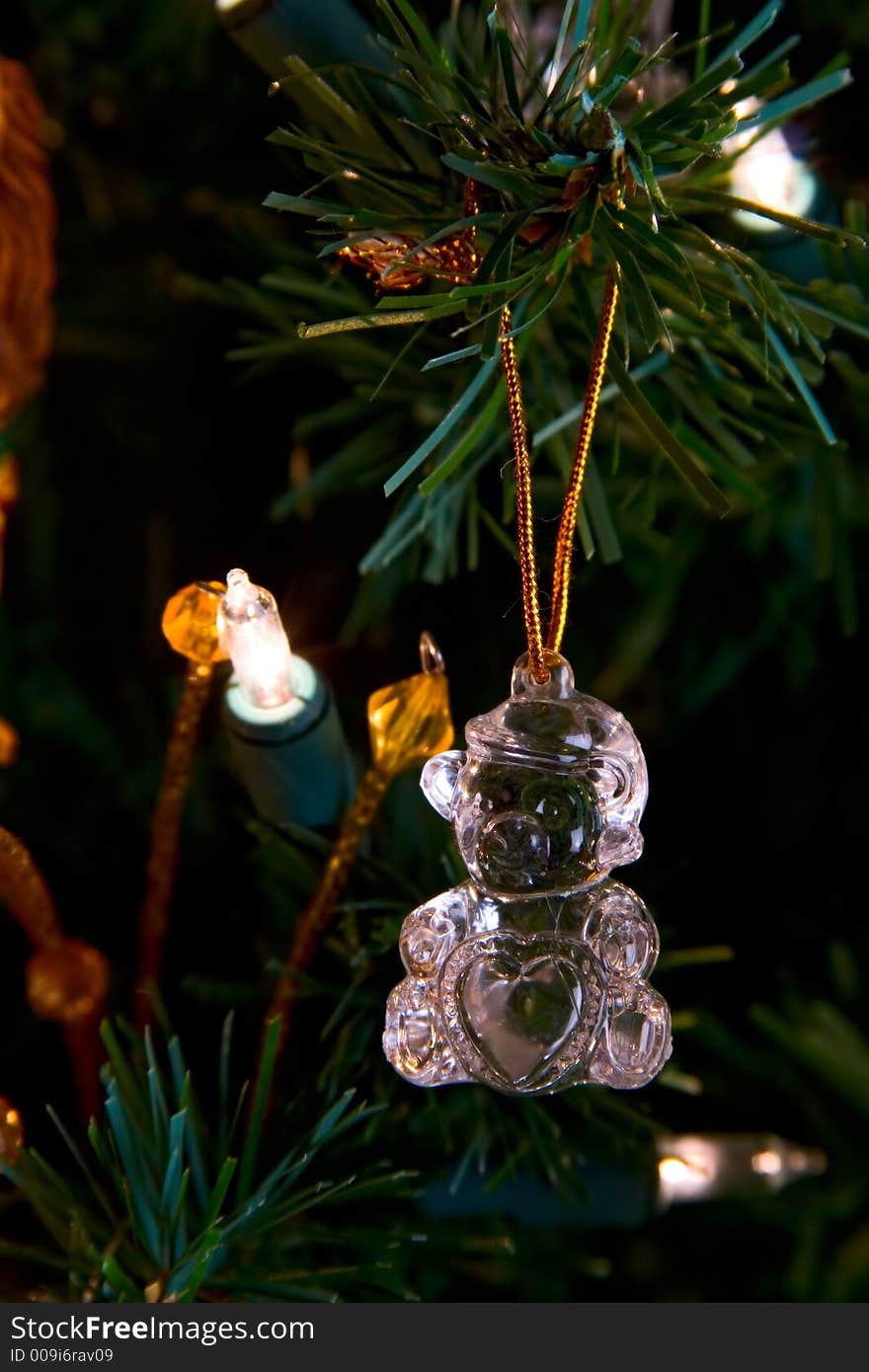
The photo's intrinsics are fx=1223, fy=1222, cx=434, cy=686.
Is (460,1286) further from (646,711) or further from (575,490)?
(575,490)

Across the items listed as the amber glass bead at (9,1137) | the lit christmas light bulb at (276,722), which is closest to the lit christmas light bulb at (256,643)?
the lit christmas light bulb at (276,722)

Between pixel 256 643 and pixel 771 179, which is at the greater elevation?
pixel 771 179

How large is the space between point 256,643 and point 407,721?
1.9 inches

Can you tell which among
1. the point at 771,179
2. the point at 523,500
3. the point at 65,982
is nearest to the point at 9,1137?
the point at 65,982

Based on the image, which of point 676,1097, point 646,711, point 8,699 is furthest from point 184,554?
point 676,1097

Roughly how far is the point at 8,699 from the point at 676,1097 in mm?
336

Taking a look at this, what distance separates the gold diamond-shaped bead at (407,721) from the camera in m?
0.32

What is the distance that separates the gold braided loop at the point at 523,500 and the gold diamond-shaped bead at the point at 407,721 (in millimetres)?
32

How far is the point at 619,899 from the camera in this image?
0.97 feet

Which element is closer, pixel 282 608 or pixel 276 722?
pixel 276 722

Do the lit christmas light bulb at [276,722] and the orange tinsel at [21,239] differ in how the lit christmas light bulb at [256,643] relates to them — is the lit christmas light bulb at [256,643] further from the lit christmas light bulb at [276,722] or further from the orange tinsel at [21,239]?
the orange tinsel at [21,239]

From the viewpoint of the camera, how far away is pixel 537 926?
0.29m

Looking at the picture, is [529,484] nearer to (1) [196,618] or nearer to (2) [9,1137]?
(1) [196,618]

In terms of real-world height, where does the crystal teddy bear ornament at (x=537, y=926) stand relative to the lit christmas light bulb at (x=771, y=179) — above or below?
below
